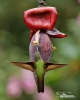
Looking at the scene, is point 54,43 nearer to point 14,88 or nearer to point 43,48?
point 14,88

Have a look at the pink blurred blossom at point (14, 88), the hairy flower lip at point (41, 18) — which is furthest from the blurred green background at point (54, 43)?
the hairy flower lip at point (41, 18)


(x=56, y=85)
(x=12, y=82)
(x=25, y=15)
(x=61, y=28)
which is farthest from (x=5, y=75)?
(x=25, y=15)

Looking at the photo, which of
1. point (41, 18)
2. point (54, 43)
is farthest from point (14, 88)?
point (41, 18)

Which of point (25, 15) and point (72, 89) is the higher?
point (25, 15)

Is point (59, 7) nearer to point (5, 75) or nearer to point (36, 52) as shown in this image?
point (5, 75)

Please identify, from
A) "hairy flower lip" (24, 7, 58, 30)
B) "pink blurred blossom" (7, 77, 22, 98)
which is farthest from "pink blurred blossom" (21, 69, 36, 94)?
"hairy flower lip" (24, 7, 58, 30)

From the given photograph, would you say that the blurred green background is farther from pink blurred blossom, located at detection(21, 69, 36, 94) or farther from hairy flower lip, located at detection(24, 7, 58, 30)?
hairy flower lip, located at detection(24, 7, 58, 30)

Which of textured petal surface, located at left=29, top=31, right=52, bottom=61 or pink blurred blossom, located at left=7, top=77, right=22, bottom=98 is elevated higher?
textured petal surface, located at left=29, top=31, right=52, bottom=61

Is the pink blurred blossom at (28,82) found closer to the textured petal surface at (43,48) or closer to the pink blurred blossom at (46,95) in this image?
the pink blurred blossom at (46,95)
